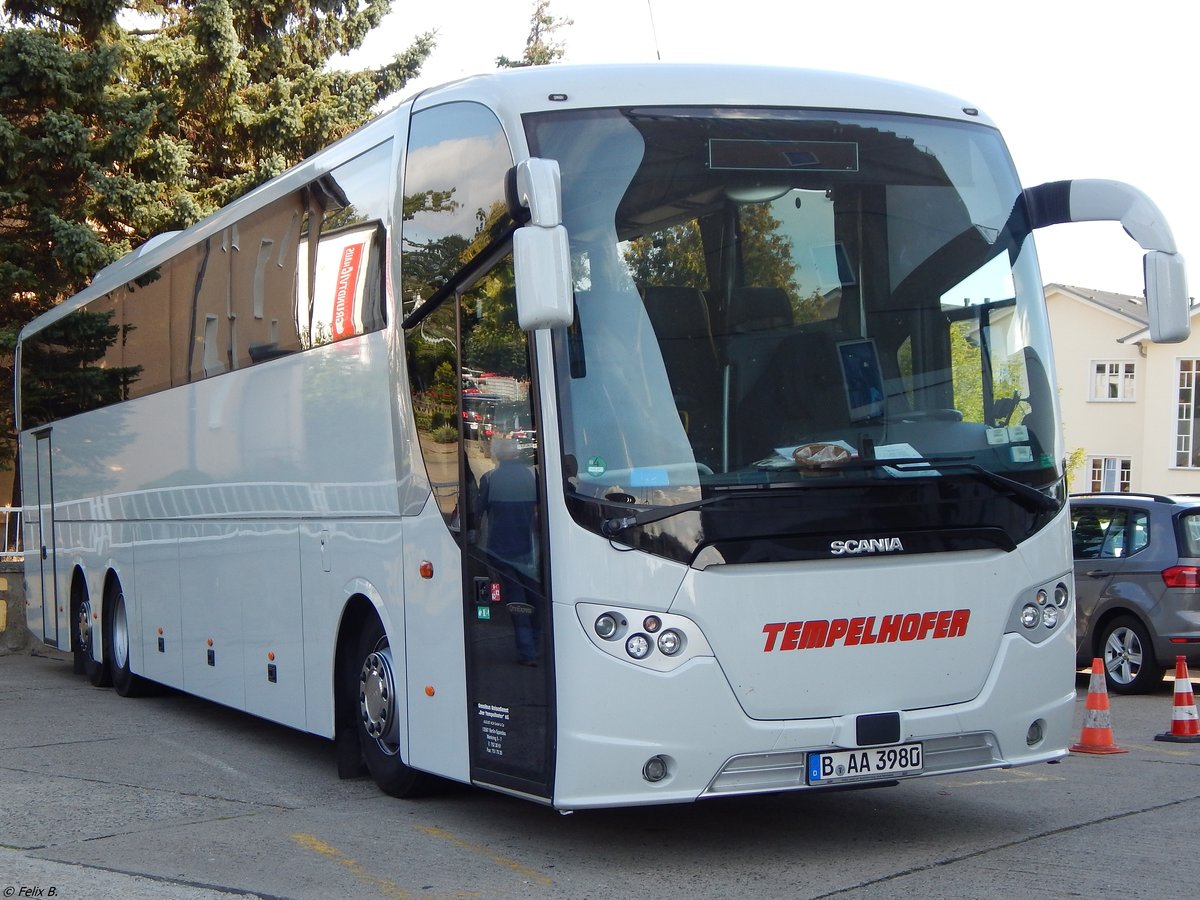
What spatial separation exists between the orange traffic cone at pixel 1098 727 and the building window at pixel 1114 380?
4091cm

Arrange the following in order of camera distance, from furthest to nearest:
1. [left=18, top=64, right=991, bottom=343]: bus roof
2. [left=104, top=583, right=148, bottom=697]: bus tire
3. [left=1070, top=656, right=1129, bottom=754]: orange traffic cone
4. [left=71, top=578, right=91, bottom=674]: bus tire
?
Answer: [left=71, top=578, right=91, bottom=674]: bus tire
[left=104, top=583, right=148, bottom=697]: bus tire
[left=1070, top=656, right=1129, bottom=754]: orange traffic cone
[left=18, top=64, right=991, bottom=343]: bus roof

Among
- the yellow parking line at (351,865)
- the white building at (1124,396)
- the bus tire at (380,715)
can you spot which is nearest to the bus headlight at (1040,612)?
the yellow parking line at (351,865)

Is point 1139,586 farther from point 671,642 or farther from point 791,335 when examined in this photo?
point 671,642

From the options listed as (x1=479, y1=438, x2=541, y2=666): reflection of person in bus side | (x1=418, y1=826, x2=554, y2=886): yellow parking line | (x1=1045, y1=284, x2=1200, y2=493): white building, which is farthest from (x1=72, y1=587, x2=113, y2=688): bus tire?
(x1=1045, y1=284, x2=1200, y2=493): white building

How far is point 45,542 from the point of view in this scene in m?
17.6

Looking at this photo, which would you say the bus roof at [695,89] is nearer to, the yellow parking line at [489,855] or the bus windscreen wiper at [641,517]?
the bus windscreen wiper at [641,517]

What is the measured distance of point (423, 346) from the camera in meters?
7.83

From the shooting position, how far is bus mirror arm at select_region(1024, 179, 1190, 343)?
7.18 metres

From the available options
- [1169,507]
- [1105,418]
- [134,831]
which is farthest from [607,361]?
[1105,418]

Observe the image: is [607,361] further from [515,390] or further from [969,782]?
→ [969,782]

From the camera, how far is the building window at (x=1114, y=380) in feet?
161

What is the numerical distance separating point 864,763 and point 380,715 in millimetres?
3171

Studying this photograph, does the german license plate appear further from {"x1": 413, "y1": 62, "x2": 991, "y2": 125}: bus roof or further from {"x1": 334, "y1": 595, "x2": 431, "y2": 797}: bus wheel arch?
{"x1": 413, "y1": 62, "x2": 991, "y2": 125}: bus roof

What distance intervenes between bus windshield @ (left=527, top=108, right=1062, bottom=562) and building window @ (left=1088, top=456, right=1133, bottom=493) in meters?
42.7
